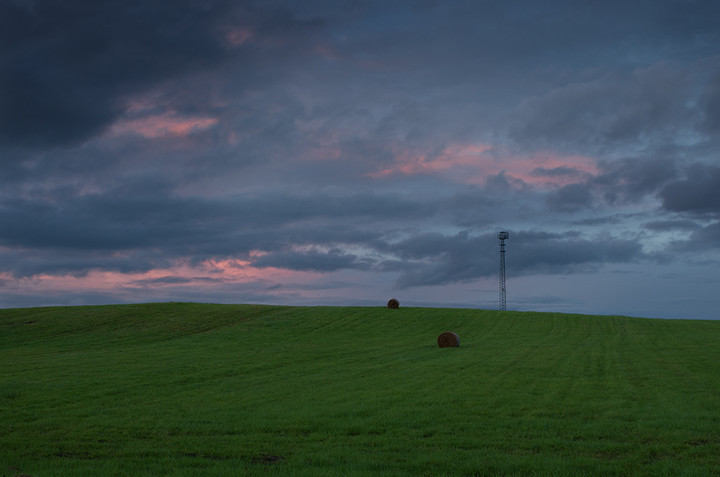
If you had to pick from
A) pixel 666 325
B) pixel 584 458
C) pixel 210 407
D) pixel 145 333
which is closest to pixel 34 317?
pixel 145 333

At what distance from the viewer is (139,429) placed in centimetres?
1563

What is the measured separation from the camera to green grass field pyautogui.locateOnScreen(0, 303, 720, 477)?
470 inches

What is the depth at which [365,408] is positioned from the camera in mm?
17797

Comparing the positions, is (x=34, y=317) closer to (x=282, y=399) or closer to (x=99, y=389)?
(x=99, y=389)

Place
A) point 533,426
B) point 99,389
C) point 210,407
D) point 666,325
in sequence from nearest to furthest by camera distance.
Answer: point 533,426 → point 210,407 → point 99,389 → point 666,325

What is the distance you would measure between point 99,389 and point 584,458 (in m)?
20.0

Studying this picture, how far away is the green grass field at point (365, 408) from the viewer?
1193 cm

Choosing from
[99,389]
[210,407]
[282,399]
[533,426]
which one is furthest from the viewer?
[99,389]

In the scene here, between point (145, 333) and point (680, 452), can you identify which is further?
point (145, 333)

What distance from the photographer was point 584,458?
11.9 meters

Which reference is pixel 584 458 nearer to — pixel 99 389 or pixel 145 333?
pixel 99 389

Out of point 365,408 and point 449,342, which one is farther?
point 449,342

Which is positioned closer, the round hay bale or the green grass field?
the green grass field

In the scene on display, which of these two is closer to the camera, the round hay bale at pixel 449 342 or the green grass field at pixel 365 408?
the green grass field at pixel 365 408
